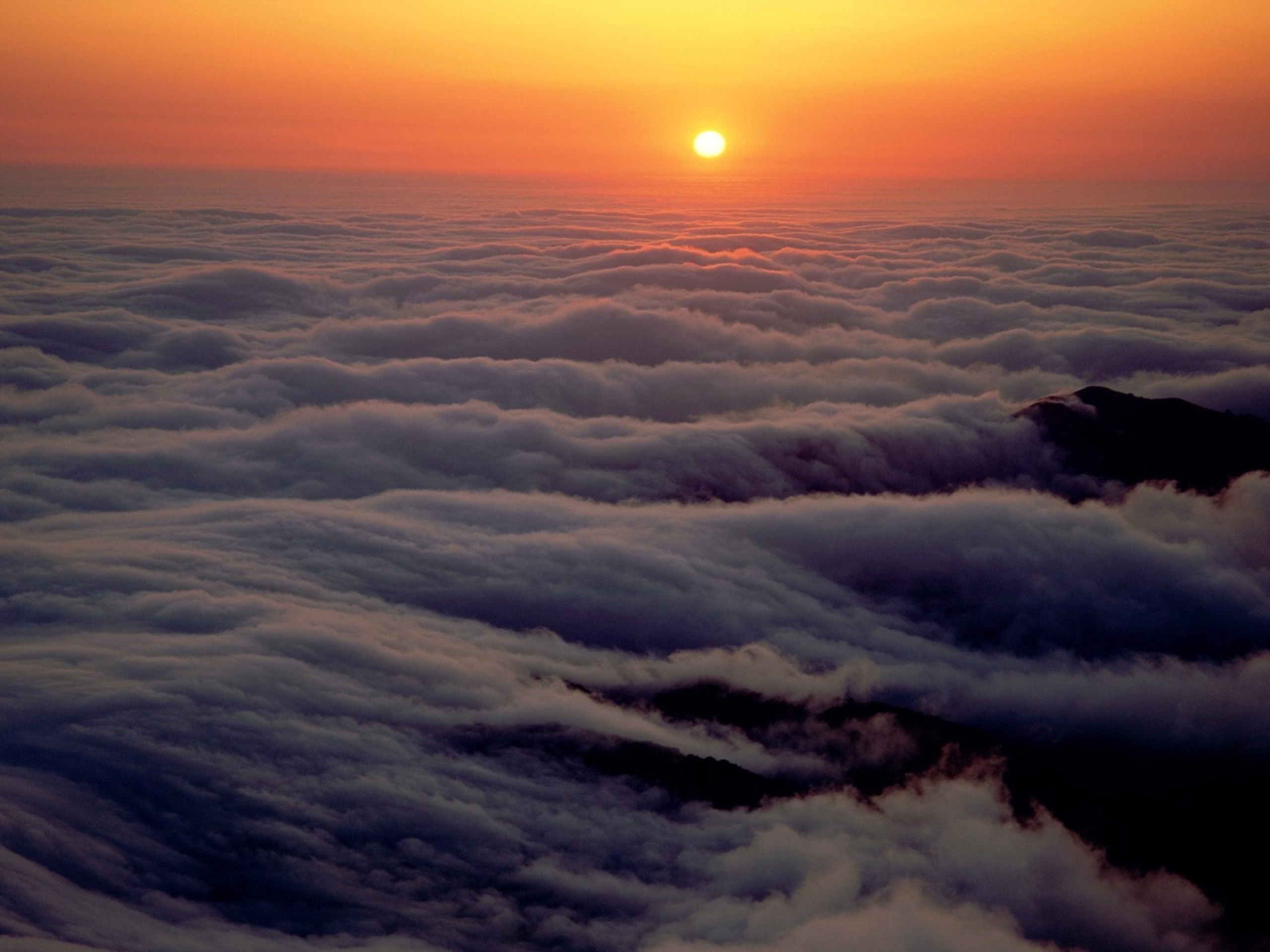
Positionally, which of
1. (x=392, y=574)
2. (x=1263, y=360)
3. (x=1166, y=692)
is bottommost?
(x=1166, y=692)

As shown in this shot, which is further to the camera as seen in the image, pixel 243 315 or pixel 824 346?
pixel 243 315

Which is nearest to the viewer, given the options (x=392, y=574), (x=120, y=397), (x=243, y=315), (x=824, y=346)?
(x=392, y=574)

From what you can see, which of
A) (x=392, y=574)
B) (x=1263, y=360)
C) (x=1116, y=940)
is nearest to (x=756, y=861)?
(x=1116, y=940)

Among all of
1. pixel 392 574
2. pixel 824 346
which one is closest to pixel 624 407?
pixel 824 346

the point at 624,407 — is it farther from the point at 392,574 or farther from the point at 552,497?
the point at 392,574

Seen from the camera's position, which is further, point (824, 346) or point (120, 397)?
point (824, 346)

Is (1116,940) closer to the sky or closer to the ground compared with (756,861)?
closer to the ground

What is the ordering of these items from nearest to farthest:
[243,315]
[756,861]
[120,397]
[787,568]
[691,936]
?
[691,936]
[756,861]
[787,568]
[120,397]
[243,315]

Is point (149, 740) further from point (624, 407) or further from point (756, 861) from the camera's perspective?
point (624, 407)

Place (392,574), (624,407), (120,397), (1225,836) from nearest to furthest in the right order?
(1225,836) < (392,574) < (120,397) < (624,407)
